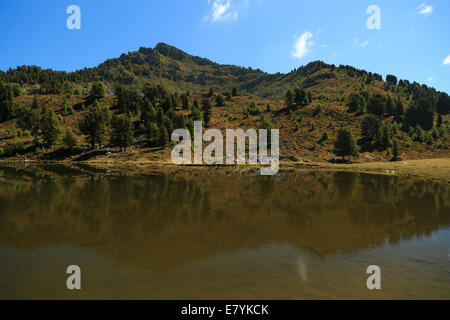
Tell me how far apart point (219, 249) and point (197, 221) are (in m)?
4.40

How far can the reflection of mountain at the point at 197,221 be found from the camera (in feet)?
35.2

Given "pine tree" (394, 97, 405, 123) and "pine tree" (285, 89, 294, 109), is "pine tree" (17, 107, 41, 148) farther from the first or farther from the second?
"pine tree" (394, 97, 405, 123)

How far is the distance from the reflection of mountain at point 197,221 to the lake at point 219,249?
0.08 m

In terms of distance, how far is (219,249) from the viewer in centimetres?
1041

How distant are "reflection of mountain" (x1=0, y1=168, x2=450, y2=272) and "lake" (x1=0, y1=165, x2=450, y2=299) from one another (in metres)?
0.08

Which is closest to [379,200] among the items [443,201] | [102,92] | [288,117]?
[443,201]

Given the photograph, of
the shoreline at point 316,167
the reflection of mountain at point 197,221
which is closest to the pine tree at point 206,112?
the shoreline at point 316,167

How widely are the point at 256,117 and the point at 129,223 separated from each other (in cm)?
10370

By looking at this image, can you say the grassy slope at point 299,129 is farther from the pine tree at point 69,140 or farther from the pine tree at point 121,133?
the pine tree at point 69,140

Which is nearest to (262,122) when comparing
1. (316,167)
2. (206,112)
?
(206,112)

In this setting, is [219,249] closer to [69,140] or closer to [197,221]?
[197,221]

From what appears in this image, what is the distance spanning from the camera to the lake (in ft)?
24.0

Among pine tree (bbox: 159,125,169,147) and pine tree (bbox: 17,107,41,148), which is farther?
pine tree (bbox: 159,125,169,147)

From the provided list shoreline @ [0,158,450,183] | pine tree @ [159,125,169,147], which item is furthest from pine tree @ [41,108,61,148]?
pine tree @ [159,125,169,147]
